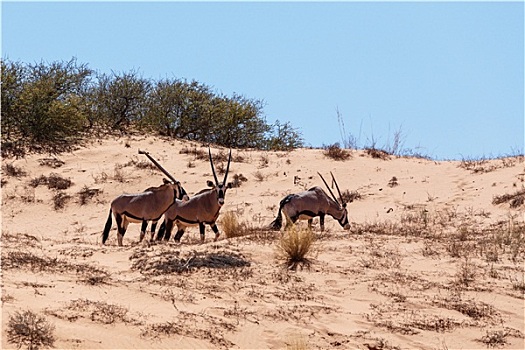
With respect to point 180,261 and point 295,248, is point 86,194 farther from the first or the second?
point 295,248

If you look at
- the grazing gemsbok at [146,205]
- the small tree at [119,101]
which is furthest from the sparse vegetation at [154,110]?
the grazing gemsbok at [146,205]

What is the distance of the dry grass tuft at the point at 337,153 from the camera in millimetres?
24641

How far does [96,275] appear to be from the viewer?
10.2m

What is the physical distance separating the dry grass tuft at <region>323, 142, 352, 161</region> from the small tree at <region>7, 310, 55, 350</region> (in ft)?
57.7

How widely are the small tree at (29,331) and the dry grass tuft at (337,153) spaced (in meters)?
17.6

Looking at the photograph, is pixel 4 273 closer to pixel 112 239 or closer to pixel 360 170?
pixel 112 239

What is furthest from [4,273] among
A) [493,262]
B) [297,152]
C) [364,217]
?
[297,152]

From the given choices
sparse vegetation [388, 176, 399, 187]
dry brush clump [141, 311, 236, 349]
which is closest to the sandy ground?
dry brush clump [141, 311, 236, 349]

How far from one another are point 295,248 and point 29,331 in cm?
514

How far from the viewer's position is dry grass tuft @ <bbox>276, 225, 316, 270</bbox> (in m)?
11.8

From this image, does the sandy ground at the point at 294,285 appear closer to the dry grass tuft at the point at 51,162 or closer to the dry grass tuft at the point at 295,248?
the dry grass tuft at the point at 295,248

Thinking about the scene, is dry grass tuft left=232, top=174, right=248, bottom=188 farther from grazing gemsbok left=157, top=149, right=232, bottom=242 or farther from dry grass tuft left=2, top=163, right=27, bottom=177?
grazing gemsbok left=157, top=149, right=232, bottom=242

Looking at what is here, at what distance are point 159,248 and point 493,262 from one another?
16.9 ft

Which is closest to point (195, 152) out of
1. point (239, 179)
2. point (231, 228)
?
point (239, 179)
